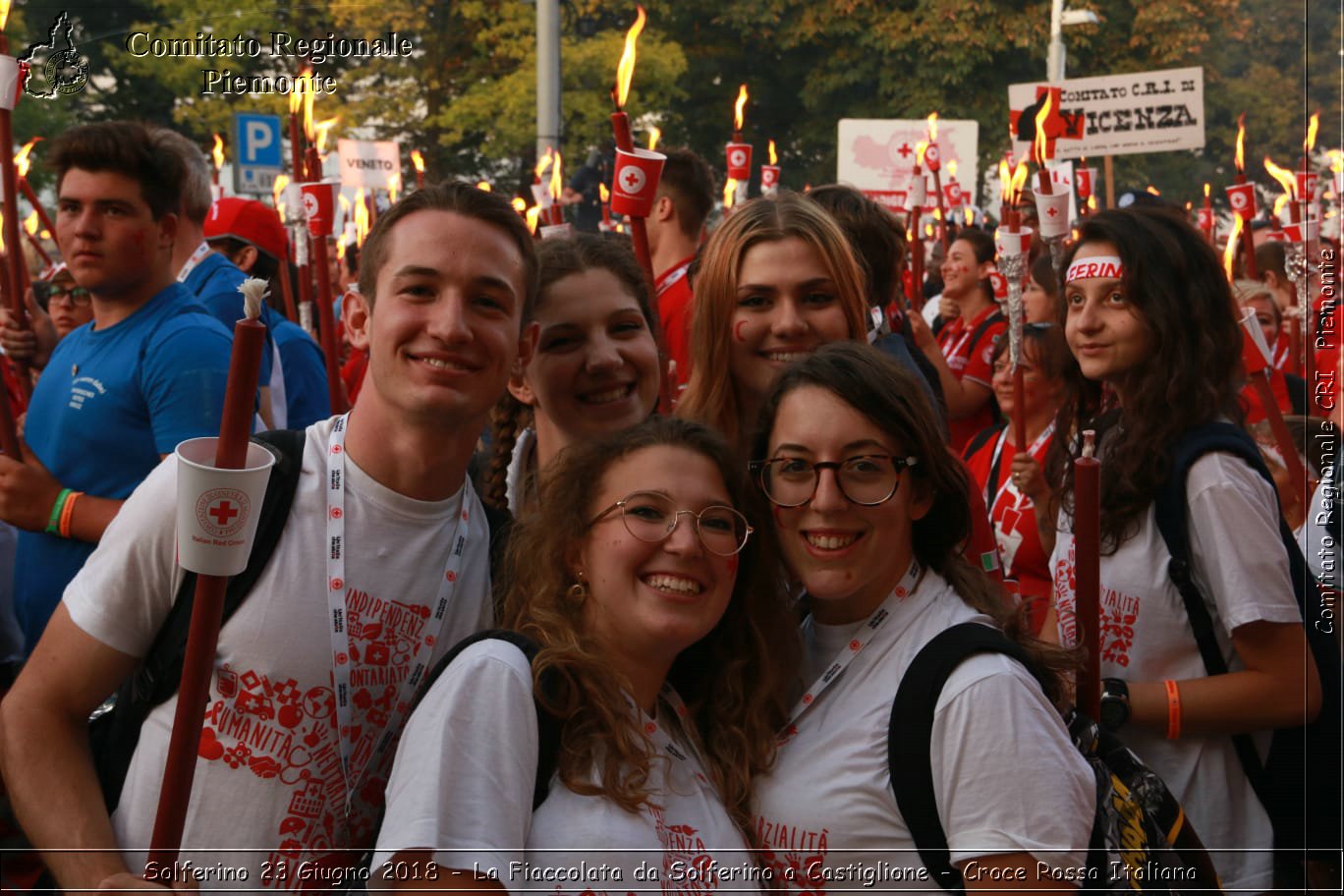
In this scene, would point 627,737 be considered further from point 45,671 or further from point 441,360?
point 45,671

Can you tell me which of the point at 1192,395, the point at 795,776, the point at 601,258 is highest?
the point at 601,258

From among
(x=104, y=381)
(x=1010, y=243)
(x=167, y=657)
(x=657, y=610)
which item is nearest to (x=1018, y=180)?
(x=1010, y=243)

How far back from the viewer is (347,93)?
20.0m

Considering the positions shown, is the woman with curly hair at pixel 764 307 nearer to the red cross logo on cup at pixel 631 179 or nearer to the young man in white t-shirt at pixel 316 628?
the red cross logo on cup at pixel 631 179

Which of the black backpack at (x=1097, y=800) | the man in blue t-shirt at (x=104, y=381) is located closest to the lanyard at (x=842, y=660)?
the black backpack at (x=1097, y=800)

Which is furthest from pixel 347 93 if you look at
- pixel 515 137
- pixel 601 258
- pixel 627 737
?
pixel 627 737

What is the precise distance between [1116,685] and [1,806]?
94.3 inches

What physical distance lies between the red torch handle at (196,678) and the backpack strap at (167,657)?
0.41 metres

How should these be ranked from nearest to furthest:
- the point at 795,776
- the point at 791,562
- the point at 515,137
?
1. the point at 795,776
2. the point at 791,562
3. the point at 515,137

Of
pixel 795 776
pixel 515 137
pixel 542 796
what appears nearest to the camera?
pixel 542 796

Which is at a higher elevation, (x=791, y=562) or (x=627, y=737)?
(x=791, y=562)

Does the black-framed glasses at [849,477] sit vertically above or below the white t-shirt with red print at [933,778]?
above

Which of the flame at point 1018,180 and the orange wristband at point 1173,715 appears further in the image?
the flame at point 1018,180

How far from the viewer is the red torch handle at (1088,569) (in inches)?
Result: 91.5
